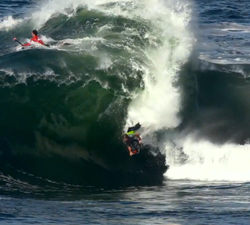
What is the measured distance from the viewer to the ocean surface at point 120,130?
15.4 m

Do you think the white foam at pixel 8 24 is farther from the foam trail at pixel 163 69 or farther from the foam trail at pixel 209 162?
the foam trail at pixel 209 162

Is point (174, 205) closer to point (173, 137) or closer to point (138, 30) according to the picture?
point (173, 137)

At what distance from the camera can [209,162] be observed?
1995 cm

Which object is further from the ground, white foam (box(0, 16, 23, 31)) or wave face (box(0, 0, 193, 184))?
white foam (box(0, 16, 23, 31))

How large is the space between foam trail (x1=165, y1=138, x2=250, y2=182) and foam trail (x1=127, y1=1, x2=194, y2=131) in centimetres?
102

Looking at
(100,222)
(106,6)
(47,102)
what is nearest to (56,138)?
(47,102)

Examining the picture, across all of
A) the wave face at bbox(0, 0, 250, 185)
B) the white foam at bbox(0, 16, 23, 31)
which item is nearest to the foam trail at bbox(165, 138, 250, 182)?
the wave face at bbox(0, 0, 250, 185)

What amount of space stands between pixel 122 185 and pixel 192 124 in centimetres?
376

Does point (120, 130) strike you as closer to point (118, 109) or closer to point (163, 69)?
point (118, 109)

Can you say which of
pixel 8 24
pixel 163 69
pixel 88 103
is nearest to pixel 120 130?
pixel 88 103

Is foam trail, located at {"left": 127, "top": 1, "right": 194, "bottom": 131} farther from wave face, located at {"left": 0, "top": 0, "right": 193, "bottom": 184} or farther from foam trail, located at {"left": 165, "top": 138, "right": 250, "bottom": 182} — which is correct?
foam trail, located at {"left": 165, "top": 138, "right": 250, "bottom": 182}

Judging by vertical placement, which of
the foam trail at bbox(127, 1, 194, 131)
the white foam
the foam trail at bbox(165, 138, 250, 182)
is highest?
the white foam

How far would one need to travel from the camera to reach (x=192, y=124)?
21.4 m

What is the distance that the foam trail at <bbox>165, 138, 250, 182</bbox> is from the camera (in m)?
19.1
